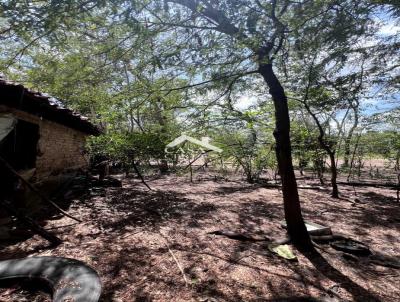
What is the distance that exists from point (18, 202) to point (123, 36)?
4123 mm

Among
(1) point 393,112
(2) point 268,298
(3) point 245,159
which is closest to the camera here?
(2) point 268,298

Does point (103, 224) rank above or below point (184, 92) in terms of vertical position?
below

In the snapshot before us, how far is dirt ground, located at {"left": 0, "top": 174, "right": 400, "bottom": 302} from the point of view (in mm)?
2938

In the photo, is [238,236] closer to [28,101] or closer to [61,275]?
[61,275]

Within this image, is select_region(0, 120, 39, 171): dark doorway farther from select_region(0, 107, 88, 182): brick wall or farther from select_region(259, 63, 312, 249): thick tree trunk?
select_region(259, 63, 312, 249): thick tree trunk

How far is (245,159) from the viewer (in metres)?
12.0

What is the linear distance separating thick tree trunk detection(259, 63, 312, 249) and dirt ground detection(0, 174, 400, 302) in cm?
39

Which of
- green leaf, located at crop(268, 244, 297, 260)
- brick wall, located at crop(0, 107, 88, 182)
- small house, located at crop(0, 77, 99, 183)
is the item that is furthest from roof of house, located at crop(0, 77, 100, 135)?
green leaf, located at crop(268, 244, 297, 260)

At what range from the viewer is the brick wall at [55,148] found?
6711 millimetres

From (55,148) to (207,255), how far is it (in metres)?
6.19

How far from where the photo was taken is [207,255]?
3.88 metres

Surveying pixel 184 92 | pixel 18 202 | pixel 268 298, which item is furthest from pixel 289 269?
pixel 18 202

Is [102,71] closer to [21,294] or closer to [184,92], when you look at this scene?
[184,92]

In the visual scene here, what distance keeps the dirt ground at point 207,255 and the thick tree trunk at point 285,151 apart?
1.29 ft
